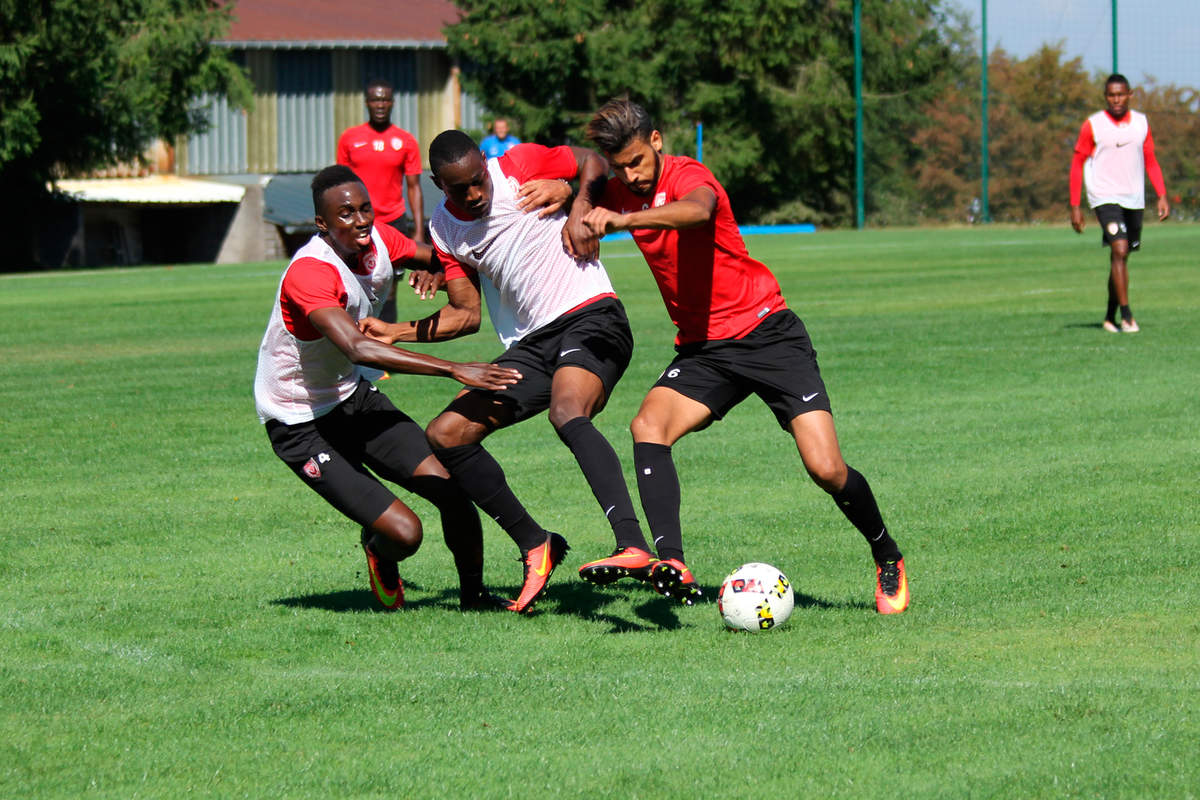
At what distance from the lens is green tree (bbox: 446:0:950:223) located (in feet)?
163

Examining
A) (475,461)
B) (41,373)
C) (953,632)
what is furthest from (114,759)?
(41,373)

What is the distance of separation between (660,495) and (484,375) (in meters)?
0.84

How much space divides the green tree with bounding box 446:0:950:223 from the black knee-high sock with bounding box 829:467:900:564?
4306 cm

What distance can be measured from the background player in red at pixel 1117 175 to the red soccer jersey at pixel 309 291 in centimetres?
1090

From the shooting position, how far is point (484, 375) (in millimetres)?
6098

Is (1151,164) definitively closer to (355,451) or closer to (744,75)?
(355,451)

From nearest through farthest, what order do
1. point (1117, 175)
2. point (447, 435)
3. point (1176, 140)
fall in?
point (447, 435) < point (1117, 175) < point (1176, 140)

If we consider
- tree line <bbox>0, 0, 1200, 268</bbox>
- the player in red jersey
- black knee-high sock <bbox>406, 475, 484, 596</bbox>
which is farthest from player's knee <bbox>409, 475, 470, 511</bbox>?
tree line <bbox>0, 0, 1200, 268</bbox>

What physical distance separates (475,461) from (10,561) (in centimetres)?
255

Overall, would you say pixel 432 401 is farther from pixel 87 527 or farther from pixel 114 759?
pixel 114 759

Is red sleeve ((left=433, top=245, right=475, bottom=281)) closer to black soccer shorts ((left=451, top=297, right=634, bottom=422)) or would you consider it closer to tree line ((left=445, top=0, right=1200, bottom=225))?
black soccer shorts ((left=451, top=297, right=634, bottom=422))

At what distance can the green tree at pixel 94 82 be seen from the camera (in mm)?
36656

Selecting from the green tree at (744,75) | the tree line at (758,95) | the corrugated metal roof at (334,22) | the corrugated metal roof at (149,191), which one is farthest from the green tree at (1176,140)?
the corrugated metal roof at (149,191)

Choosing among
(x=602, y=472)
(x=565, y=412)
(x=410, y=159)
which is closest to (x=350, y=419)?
(x=565, y=412)
